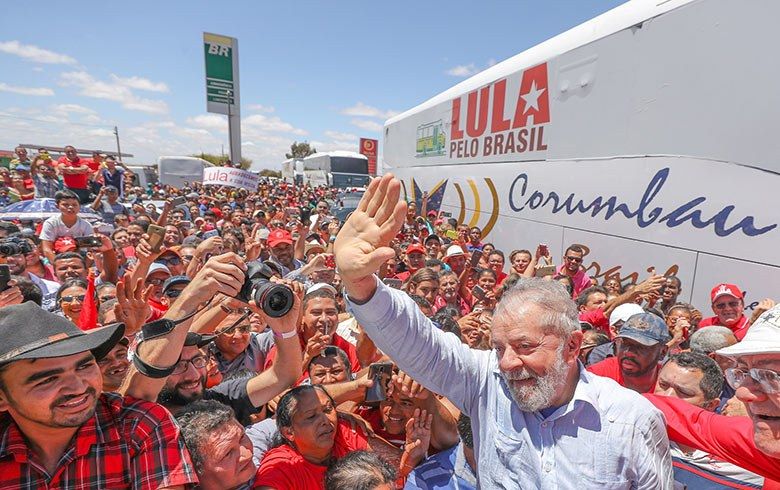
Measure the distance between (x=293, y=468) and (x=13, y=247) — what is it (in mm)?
3135

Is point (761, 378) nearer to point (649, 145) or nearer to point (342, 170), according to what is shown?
point (649, 145)

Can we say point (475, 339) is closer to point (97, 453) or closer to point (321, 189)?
point (97, 453)

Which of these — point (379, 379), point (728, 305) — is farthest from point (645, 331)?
point (728, 305)

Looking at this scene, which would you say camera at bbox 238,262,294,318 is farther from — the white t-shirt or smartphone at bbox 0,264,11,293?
the white t-shirt

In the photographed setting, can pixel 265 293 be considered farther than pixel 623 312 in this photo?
No

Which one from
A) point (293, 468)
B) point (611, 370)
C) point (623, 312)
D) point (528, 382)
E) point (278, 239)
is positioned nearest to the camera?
point (528, 382)

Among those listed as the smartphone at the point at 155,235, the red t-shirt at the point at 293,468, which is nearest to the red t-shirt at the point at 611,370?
the red t-shirt at the point at 293,468

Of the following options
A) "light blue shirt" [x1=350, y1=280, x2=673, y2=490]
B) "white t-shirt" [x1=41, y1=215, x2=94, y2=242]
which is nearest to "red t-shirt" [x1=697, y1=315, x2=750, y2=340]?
"light blue shirt" [x1=350, y1=280, x2=673, y2=490]

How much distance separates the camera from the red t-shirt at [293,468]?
1.84m

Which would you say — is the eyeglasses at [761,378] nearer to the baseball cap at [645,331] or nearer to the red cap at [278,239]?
the baseball cap at [645,331]

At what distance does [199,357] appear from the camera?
6.68ft

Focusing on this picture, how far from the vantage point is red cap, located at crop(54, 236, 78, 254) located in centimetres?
452

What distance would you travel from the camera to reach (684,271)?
4406 millimetres

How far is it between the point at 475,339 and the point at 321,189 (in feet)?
67.3
